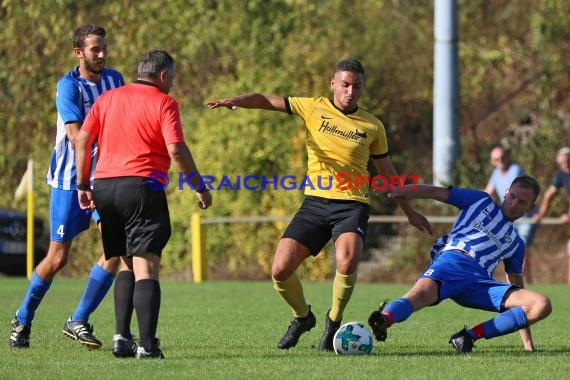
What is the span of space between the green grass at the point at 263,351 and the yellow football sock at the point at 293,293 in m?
0.27

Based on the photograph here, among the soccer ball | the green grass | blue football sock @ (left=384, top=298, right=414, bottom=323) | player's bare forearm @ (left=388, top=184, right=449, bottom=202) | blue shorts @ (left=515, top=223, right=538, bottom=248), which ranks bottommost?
the green grass

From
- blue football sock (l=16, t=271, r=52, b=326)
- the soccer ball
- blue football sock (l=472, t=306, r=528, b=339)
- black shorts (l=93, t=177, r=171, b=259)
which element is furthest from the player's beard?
blue football sock (l=472, t=306, r=528, b=339)

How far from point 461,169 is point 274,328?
1020 cm

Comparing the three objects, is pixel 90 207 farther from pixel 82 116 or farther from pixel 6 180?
pixel 6 180

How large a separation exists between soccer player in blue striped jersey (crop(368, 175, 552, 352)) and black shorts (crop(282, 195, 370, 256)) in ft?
1.10

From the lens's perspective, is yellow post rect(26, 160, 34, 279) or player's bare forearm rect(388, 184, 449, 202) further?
yellow post rect(26, 160, 34, 279)

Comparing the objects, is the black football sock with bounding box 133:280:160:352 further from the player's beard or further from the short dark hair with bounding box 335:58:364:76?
the short dark hair with bounding box 335:58:364:76

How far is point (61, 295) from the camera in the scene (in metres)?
15.7

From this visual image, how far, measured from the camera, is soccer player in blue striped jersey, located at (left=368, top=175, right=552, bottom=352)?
339 inches

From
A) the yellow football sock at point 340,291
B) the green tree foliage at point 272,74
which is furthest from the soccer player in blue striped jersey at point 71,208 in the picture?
the green tree foliage at point 272,74

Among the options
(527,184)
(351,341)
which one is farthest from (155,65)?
(527,184)

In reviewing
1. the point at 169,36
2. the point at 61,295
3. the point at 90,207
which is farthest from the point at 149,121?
the point at 169,36

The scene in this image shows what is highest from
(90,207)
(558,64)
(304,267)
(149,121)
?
(558,64)

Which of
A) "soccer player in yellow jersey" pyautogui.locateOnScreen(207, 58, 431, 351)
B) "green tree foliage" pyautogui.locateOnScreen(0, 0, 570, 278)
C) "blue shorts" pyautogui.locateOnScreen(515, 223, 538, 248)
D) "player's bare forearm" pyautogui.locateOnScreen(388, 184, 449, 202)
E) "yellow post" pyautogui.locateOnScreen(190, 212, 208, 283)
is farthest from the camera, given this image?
"green tree foliage" pyautogui.locateOnScreen(0, 0, 570, 278)
